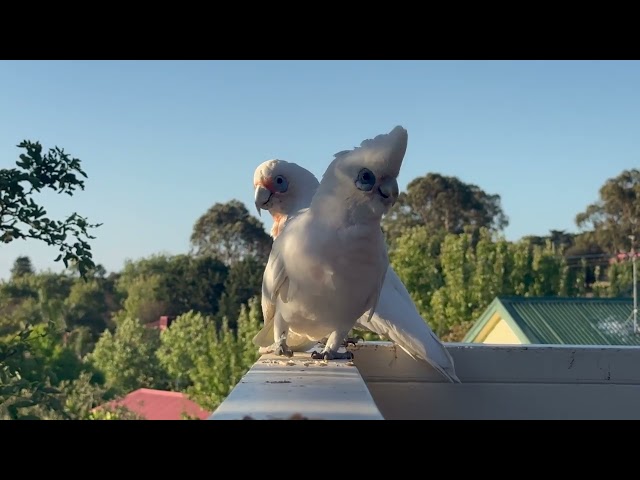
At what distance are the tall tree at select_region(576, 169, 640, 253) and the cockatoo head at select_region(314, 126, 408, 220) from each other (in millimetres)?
26678

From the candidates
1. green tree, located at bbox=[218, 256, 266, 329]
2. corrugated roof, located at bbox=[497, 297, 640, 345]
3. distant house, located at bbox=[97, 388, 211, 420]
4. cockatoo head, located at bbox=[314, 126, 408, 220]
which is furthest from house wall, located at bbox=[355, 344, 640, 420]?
green tree, located at bbox=[218, 256, 266, 329]

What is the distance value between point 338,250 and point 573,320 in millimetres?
9425

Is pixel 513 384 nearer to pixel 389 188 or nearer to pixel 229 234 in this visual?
pixel 389 188

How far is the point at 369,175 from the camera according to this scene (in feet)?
8.14

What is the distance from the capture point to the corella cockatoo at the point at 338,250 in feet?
8.14

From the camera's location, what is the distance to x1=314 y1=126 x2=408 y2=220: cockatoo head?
2.41 metres

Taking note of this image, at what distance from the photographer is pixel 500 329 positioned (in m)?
11.9

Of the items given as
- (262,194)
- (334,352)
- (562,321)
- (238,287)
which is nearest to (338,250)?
(334,352)

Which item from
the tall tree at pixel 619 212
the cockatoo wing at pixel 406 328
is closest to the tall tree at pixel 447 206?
the tall tree at pixel 619 212

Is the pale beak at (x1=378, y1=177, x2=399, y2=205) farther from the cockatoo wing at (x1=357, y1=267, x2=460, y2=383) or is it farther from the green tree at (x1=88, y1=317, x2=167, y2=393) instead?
the green tree at (x1=88, y1=317, x2=167, y2=393)
